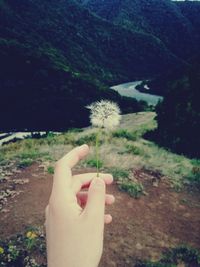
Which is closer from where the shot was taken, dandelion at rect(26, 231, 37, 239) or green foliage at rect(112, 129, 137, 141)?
dandelion at rect(26, 231, 37, 239)

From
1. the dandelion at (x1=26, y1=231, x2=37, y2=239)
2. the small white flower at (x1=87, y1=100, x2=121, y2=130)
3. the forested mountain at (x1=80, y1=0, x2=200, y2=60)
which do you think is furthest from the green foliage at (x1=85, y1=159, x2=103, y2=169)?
the forested mountain at (x1=80, y1=0, x2=200, y2=60)

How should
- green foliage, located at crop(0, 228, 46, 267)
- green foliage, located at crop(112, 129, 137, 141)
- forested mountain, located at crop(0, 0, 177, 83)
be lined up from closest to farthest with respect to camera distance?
green foliage, located at crop(0, 228, 46, 267)
green foliage, located at crop(112, 129, 137, 141)
forested mountain, located at crop(0, 0, 177, 83)

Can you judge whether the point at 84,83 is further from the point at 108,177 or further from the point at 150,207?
the point at 108,177

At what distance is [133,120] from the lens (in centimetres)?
2480

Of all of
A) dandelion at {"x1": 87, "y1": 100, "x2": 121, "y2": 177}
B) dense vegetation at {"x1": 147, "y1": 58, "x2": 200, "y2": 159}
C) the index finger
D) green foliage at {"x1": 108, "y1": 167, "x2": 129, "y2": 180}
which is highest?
dandelion at {"x1": 87, "y1": 100, "x2": 121, "y2": 177}

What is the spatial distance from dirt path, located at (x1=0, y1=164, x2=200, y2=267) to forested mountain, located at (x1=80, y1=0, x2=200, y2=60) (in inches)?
5226

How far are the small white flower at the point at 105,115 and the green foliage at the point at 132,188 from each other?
24.9ft

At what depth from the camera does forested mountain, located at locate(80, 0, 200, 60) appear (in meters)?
145

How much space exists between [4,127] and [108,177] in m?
55.8

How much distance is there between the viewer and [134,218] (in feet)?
26.7

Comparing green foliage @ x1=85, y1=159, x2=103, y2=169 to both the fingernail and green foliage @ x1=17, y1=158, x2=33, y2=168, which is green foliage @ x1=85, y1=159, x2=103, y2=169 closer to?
green foliage @ x1=17, y1=158, x2=33, y2=168

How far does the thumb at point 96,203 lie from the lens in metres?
1.12

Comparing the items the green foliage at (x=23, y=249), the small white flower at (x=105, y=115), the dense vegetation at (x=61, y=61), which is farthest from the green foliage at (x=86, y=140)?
the dense vegetation at (x=61, y=61)

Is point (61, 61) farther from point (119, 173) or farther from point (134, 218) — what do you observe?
point (134, 218)
